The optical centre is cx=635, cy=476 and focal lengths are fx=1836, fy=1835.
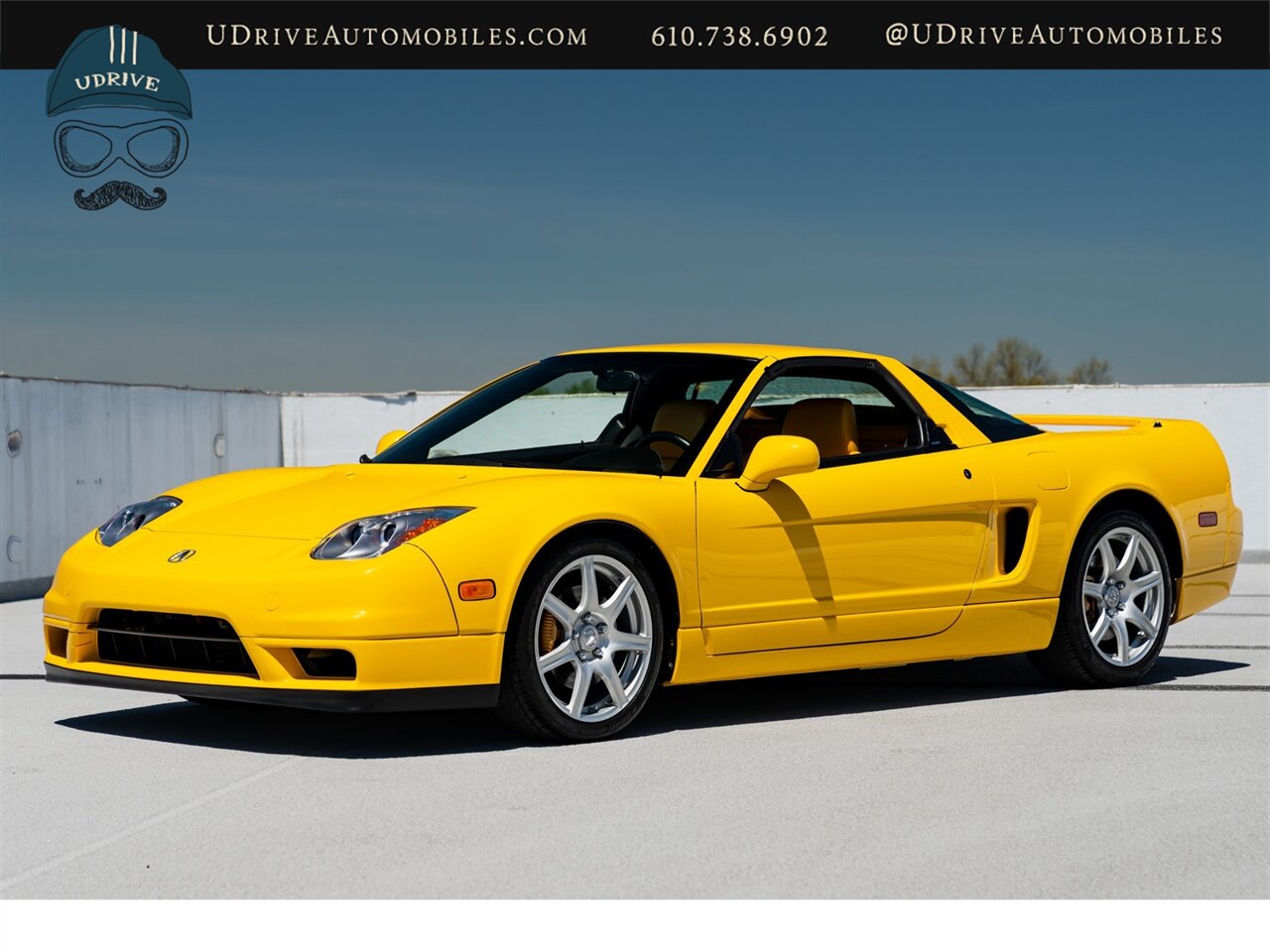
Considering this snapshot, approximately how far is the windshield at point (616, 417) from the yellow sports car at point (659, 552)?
2 centimetres

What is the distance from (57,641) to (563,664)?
6.26ft

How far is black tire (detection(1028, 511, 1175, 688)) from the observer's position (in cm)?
796

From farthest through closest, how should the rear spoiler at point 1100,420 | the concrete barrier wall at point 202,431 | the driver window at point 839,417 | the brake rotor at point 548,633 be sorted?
the concrete barrier wall at point 202,431, the rear spoiler at point 1100,420, the driver window at point 839,417, the brake rotor at point 548,633

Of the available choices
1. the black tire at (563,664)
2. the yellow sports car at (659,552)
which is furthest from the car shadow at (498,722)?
the yellow sports car at (659,552)

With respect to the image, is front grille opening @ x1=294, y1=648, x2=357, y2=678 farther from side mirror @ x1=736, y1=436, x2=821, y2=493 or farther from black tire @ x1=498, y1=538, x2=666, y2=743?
side mirror @ x1=736, y1=436, x2=821, y2=493

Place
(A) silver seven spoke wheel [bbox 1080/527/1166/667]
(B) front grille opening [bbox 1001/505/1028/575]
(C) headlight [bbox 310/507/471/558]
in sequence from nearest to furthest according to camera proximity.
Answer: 1. (C) headlight [bbox 310/507/471/558]
2. (B) front grille opening [bbox 1001/505/1028/575]
3. (A) silver seven spoke wheel [bbox 1080/527/1166/667]

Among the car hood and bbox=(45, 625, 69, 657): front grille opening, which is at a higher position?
the car hood

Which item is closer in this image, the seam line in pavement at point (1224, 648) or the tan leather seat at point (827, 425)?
the tan leather seat at point (827, 425)

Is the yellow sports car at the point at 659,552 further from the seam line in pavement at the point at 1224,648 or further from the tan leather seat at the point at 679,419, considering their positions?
the seam line in pavement at the point at 1224,648

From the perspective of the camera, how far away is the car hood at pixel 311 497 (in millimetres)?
6297

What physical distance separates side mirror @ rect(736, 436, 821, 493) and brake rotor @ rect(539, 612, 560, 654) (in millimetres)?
987

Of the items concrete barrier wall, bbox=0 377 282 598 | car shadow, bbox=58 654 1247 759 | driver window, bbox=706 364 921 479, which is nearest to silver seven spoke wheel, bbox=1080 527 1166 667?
car shadow, bbox=58 654 1247 759

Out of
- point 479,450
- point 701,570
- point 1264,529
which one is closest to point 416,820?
point 701,570
